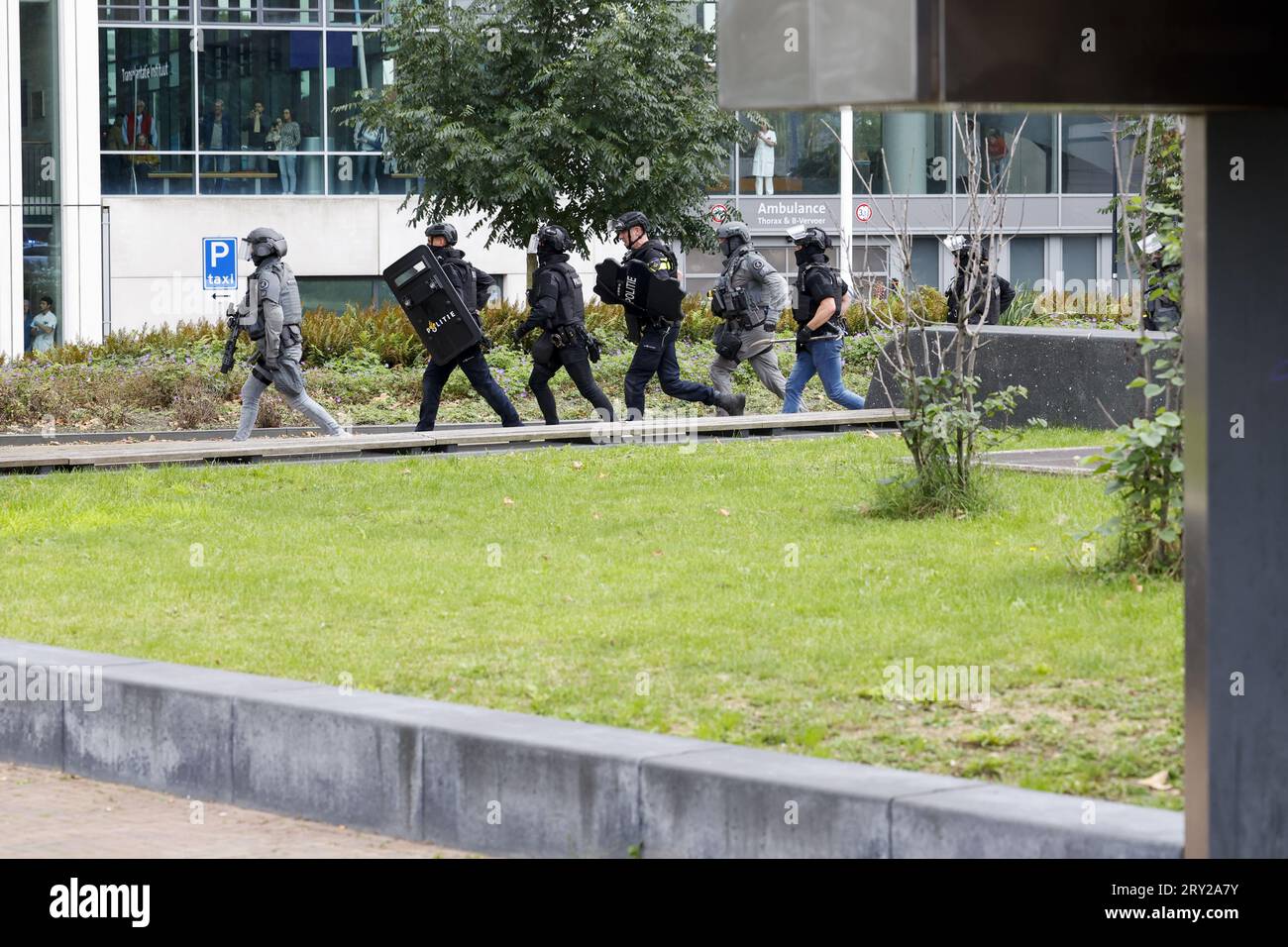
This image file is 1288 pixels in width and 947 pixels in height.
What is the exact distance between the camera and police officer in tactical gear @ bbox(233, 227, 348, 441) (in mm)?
16062

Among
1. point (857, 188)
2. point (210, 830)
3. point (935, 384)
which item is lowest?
point (210, 830)

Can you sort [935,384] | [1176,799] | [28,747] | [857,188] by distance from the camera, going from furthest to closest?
[857,188]
[935,384]
[28,747]
[1176,799]

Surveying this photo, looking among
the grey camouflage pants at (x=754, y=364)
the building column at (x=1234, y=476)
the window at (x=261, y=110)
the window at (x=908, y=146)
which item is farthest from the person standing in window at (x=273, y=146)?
the building column at (x=1234, y=476)

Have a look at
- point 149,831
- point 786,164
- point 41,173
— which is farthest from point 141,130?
point 149,831

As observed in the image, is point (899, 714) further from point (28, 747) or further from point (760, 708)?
point (28, 747)

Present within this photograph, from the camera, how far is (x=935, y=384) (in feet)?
37.3

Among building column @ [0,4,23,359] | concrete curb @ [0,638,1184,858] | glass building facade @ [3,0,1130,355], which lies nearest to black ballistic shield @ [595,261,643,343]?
concrete curb @ [0,638,1184,858]

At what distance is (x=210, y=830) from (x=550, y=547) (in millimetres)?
4217

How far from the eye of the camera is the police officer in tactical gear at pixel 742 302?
718 inches

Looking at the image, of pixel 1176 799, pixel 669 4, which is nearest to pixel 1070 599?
pixel 1176 799

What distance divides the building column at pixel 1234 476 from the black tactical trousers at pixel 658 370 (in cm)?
1266

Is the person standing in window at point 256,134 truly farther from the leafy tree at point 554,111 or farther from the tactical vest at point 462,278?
the tactical vest at point 462,278

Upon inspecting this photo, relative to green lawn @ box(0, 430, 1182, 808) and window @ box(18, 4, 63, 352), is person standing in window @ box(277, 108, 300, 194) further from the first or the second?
green lawn @ box(0, 430, 1182, 808)

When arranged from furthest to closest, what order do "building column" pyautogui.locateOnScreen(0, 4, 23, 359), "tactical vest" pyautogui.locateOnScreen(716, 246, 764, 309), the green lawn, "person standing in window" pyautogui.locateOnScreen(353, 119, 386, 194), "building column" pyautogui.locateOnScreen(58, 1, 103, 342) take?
"person standing in window" pyautogui.locateOnScreen(353, 119, 386, 194)
"building column" pyautogui.locateOnScreen(58, 1, 103, 342)
"building column" pyautogui.locateOnScreen(0, 4, 23, 359)
"tactical vest" pyautogui.locateOnScreen(716, 246, 764, 309)
the green lawn
